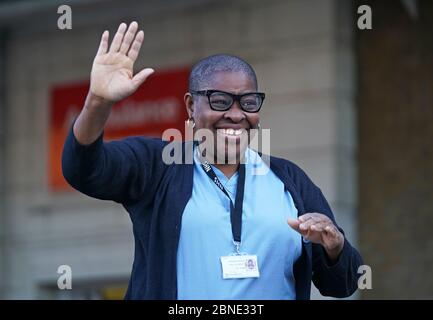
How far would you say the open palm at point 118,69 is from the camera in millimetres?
3521

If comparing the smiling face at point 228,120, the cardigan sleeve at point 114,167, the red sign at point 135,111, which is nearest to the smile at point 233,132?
the smiling face at point 228,120

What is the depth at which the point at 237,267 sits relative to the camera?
3.60m

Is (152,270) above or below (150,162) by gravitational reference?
below

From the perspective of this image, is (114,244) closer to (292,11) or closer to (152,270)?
(292,11)

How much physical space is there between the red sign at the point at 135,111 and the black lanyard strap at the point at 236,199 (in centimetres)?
599

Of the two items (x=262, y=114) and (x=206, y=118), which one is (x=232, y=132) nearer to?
(x=206, y=118)

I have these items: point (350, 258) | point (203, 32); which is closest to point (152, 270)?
point (350, 258)

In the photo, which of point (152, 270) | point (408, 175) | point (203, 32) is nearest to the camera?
point (152, 270)

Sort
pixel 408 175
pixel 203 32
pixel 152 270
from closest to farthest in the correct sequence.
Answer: pixel 152 270
pixel 408 175
pixel 203 32

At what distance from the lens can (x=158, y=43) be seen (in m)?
10.3

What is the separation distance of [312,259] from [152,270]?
577 millimetres

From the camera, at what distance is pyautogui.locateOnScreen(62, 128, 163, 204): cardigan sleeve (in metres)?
3.54

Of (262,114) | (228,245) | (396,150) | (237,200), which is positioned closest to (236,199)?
(237,200)

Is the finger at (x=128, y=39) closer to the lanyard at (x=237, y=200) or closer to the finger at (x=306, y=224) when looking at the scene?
the lanyard at (x=237, y=200)
